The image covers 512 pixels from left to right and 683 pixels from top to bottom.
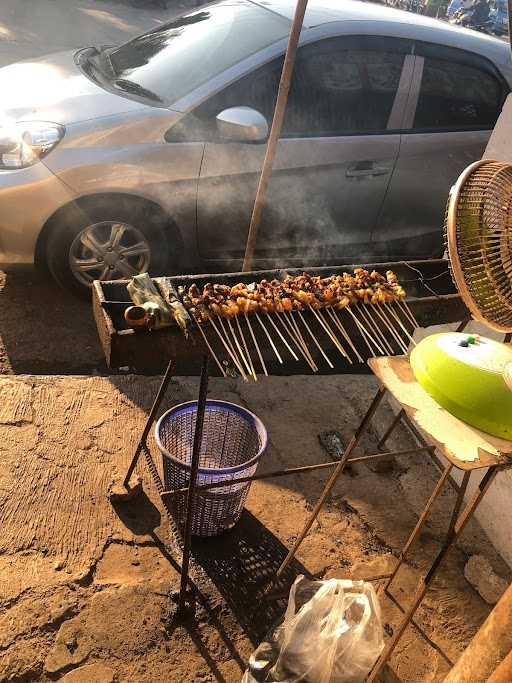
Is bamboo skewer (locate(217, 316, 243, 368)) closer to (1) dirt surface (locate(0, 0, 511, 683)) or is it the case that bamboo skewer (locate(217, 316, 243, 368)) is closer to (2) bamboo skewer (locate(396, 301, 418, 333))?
(2) bamboo skewer (locate(396, 301, 418, 333))

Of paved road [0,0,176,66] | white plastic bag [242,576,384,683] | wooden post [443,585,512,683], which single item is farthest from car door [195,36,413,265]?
paved road [0,0,176,66]

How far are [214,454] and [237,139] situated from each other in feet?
8.25

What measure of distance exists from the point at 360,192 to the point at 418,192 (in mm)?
662

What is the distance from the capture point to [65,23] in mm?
13484

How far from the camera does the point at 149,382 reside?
433 centimetres

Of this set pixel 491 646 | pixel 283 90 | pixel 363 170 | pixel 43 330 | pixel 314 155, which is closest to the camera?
pixel 491 646

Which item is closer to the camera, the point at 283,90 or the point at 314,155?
the point at 283,90

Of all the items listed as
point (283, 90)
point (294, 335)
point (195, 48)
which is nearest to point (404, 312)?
point (294, 335)

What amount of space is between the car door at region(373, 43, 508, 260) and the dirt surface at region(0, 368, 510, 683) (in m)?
2.25

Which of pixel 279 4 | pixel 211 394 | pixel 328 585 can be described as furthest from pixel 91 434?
pixel 279 4

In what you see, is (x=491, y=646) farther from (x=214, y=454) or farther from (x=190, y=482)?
(x=214, y=454)

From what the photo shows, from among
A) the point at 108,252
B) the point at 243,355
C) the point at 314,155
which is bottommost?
the point at 108,252

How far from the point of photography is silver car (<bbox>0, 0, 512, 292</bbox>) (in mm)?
4449

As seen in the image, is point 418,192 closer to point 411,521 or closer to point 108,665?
point 411,521
